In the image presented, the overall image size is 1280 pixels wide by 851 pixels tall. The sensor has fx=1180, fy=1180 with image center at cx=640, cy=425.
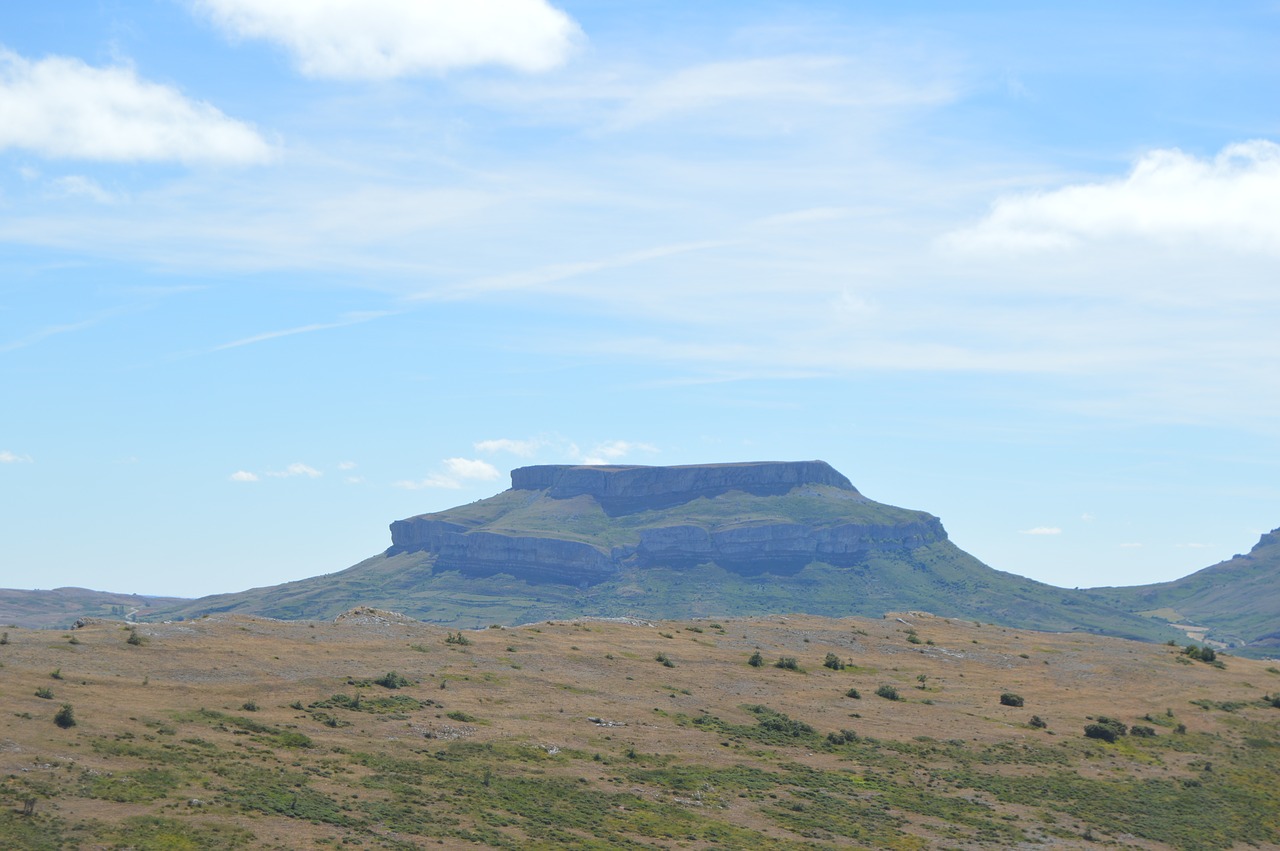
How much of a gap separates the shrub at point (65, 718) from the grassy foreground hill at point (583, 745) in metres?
0.17

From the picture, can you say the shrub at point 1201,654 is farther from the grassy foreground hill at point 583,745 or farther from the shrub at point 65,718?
the shrub at point 65,718

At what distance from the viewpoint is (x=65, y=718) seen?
196 ft

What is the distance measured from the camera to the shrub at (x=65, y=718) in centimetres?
5962

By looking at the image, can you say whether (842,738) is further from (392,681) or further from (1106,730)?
(392,681)

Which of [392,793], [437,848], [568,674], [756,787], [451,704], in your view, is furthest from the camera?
[568,674]

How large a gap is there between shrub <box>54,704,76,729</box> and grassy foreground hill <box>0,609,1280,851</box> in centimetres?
17

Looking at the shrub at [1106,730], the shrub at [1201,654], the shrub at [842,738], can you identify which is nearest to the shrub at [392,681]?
the shrub at [842,738]

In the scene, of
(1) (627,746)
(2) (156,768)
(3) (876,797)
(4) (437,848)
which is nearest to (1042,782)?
(3) (876,797)

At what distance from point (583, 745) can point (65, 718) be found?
29.8 metres

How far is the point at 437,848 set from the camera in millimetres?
55281

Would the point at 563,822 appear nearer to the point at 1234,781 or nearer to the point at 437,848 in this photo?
the point at 437,848

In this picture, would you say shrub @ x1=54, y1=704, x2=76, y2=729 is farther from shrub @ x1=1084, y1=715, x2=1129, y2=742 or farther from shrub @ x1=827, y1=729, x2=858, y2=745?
shrub @ x1=1084, y1=715, x2=1129, y2=742

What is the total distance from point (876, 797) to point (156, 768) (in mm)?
41425

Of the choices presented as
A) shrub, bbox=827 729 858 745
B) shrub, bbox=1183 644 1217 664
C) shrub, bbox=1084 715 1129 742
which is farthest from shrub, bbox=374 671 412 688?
shrub, bbox=1183 644 1217 664
